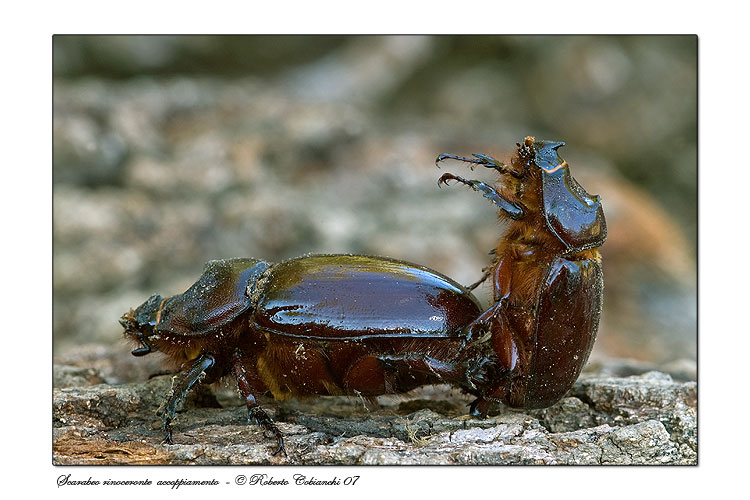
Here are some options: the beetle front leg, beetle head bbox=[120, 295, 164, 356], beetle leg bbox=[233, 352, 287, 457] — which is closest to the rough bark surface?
beetle leg bbox=[233, 352, 287, 457]

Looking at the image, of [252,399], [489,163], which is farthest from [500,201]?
[252,399]

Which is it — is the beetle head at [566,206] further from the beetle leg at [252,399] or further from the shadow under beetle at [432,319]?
the beetle leg at [252,399]

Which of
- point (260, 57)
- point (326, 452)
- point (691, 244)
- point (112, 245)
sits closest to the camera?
point (326, 452)

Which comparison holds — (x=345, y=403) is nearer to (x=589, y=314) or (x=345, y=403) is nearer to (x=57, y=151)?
(x=589, y=314)

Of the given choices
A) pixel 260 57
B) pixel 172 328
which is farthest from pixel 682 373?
pixel 260 57

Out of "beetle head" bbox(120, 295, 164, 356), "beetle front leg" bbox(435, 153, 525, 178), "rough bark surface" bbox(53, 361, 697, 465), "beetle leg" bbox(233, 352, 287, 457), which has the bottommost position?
"rough bark surface" bbox(53, 361, 697, 465)

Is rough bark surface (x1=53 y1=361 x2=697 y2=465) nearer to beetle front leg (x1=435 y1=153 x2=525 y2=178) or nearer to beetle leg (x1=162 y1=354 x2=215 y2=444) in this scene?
beetle leg (x1=162 y1=354 x2=215 y2=444)
